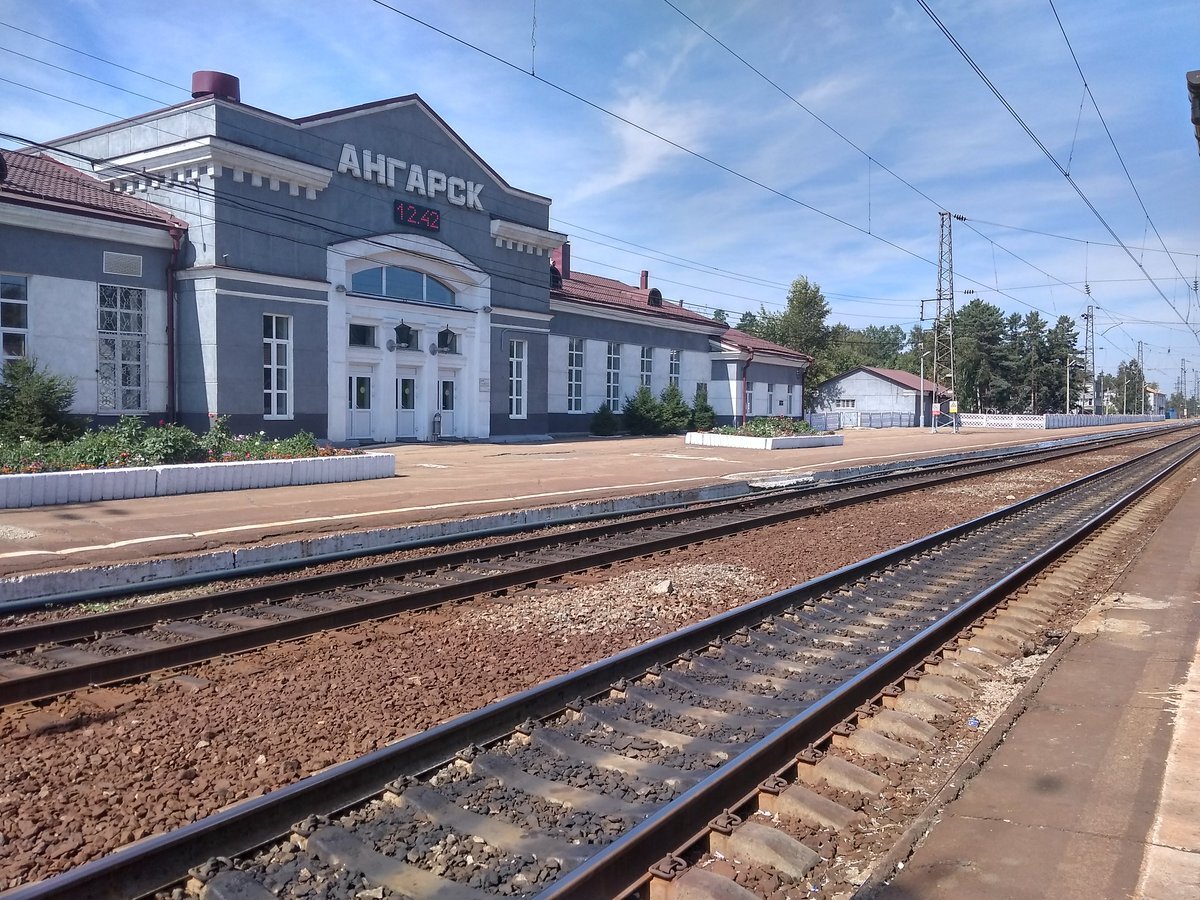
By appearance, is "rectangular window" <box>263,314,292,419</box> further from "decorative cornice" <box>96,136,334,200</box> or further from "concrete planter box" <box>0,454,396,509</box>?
"concrete planter box" <box>0,454,396,509</box>

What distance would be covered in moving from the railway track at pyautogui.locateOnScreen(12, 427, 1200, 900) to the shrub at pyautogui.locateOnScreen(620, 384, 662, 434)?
1297 inches

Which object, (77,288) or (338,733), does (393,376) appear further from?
(338,733)

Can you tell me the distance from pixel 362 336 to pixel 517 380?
7741mm

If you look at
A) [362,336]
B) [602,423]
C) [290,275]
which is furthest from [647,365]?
[290,275]

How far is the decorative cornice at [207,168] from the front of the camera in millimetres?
23203

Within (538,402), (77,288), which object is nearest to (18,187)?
(77,288)

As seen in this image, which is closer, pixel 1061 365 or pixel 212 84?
pixel 212 84

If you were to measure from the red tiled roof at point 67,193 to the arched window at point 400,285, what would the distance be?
578 cm

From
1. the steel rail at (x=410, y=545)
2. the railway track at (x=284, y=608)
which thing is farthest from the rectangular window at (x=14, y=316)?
the railway track at (x=284, y=608)

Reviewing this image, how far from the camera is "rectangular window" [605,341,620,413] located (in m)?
40.5

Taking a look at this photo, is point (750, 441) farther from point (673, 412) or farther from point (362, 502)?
point (362, 502)

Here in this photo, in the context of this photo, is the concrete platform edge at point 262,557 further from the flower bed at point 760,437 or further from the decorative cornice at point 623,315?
the decorative cornice at point 623,315

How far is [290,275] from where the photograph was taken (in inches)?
997

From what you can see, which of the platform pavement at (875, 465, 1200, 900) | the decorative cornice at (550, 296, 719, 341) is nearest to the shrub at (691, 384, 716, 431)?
the decorative cornice at (550, 296, 719, 341)
